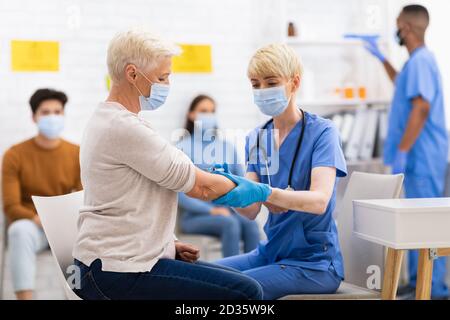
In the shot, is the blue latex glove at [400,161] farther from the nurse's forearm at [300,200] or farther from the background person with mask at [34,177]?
the nurse's forearm at [300,200]

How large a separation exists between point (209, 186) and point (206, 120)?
1886 millimetres

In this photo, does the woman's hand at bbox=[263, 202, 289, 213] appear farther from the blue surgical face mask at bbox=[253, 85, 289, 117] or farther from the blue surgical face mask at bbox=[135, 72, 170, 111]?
the blue surgical face mask at bbox=[135, 72, 170, 111]

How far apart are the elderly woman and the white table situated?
39 cm

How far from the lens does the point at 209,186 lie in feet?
5.57

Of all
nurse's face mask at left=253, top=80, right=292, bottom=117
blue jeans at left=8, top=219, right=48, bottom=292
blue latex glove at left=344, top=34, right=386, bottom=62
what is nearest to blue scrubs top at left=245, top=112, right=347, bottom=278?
nurse's face mask at left=253, top=80, right=292, bottom=117

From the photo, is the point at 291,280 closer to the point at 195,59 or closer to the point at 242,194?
the point at 242,194

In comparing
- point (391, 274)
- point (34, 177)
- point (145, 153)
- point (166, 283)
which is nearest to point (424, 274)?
point (391, 274)

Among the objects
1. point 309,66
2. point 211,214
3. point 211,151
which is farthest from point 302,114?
point 309,66

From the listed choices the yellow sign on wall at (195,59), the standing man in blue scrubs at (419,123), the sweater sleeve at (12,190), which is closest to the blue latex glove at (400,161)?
the standing man in blue scrubs at (419,123)

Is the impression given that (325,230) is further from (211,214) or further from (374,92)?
(374,92)

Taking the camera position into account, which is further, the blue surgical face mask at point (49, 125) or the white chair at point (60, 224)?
the blue surgical face mask at point (49, 125)

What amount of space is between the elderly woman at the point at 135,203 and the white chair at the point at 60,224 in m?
0.22

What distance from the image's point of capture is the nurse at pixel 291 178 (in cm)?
192
